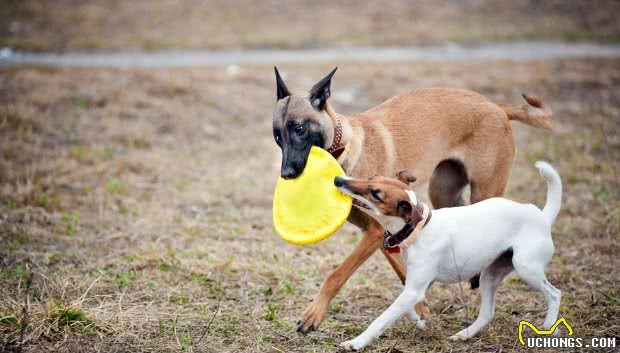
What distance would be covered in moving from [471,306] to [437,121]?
63.9 inches

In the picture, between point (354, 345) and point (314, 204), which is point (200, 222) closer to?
point (314, 204)

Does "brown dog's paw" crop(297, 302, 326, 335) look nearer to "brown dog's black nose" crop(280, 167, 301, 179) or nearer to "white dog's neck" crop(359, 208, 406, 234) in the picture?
"white dog's neck" crop(359, 208, 406, 234)

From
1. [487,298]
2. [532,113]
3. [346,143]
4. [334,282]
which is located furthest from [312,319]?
[532,113]

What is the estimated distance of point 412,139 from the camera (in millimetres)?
5426

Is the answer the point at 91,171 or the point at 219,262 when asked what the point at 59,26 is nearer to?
the point at 91,171

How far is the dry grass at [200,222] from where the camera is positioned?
471 cm

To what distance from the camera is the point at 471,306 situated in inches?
211

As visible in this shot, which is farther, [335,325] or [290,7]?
[290,7]

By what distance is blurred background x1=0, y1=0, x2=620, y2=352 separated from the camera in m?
4.86

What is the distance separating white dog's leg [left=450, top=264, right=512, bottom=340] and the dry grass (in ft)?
0.35

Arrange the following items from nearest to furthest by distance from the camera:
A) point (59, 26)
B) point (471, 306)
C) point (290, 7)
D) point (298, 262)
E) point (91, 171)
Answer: point (471, 306), point (298, 262), point (91, 171), point (59, 26), point (290, 7)

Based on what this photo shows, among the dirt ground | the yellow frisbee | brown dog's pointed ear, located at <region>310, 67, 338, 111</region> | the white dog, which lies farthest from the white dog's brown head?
the dirt ground

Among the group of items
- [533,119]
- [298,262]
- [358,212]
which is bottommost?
[298,262]

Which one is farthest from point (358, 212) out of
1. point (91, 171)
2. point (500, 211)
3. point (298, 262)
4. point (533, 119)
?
point (91, 171)
